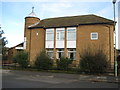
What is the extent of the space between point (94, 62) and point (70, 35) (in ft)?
36.7

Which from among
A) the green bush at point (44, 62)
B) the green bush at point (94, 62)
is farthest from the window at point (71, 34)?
the green bush at point (94, 62)

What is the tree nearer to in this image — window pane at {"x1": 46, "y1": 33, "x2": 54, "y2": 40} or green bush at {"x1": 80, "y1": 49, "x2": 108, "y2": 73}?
window pane at {"x1": 46, "y1": 33, "x2": 54, "y2": 40}

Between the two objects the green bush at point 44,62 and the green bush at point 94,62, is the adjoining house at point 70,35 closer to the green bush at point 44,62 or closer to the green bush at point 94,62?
the green bush at point 44,62

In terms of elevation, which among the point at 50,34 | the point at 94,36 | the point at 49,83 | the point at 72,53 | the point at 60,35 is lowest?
the point at 49,83

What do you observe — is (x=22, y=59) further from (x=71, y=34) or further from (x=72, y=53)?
(x=71, y=34)

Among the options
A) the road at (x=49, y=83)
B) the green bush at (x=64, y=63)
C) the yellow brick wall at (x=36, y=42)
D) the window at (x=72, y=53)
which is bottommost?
the road at (x=49, y=83)

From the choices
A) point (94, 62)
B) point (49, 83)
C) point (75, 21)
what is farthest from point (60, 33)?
point (49, 83)

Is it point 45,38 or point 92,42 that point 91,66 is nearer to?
point 92,42

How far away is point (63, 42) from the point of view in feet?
90.5

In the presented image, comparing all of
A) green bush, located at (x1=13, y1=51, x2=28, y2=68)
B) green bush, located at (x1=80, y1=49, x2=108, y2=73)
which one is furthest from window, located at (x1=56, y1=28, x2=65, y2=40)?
green bush, located at (x1=80, y1=49, x2=108, y2=73)

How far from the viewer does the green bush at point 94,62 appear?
1686cm

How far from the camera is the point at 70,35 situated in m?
27.4

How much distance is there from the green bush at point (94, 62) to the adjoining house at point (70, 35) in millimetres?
5863

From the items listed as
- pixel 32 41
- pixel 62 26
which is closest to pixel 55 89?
pixel 62 26
